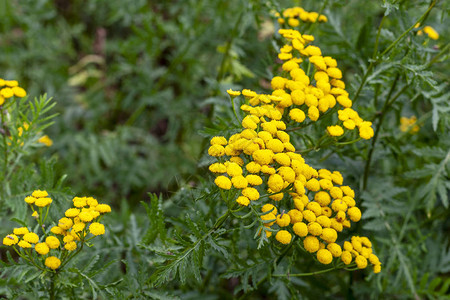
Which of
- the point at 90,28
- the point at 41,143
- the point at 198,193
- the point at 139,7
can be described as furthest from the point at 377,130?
the point at 90,28

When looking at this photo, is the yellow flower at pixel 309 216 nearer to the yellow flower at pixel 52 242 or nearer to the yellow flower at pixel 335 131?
the yellow flower at pixel 335 131

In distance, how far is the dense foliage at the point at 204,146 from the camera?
1.70 m

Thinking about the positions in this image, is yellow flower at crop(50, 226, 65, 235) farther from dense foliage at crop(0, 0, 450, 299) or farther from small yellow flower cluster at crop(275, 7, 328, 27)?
small yellow flower cluster at crop(275, 7, 328, 27)

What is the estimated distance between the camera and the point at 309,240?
4.73 feet

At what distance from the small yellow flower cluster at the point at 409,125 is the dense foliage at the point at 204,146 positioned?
0.03 meters

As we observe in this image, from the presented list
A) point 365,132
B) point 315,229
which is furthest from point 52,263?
point 365,132

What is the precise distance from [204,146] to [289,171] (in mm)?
1180

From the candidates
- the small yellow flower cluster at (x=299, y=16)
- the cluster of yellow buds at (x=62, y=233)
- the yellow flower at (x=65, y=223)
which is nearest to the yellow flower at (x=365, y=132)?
the small yellow flower cluster at (x=299, y=16)

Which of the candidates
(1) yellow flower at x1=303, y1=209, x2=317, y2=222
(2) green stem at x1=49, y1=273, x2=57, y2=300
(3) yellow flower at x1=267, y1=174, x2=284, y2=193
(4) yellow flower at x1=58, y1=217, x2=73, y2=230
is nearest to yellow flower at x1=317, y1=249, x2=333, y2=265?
(1) yellow flower at x1=303, y1=209, x2=317, y2=222

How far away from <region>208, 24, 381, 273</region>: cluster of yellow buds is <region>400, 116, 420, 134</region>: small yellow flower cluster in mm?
1052

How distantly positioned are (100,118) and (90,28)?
45.9 inches

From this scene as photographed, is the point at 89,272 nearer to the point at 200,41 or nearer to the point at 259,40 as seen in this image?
the point at 200,41

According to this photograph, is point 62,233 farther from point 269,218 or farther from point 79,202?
point 269,218

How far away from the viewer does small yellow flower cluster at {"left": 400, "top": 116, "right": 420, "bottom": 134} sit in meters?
2.56
